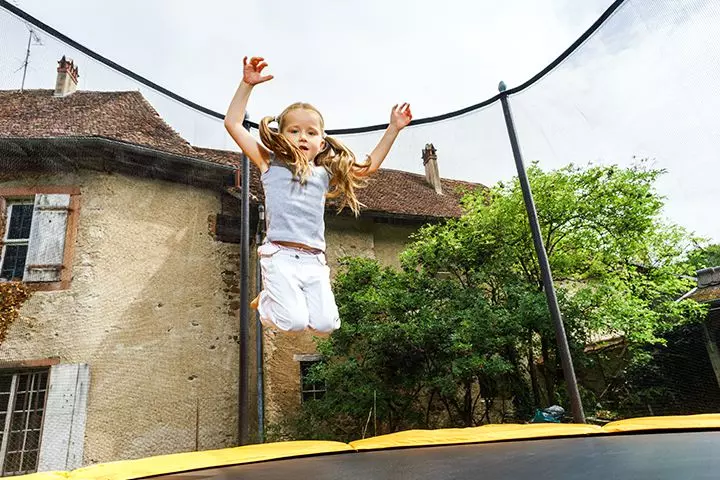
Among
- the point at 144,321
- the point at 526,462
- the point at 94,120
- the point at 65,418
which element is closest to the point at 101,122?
the point at 94,120

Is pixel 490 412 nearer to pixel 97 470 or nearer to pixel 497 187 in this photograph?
pixel 497 187

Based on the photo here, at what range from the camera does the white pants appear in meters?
1.20

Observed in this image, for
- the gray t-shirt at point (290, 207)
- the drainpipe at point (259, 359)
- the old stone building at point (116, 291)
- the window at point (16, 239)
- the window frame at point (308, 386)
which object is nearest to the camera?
the gray t-shirt at point (290, 207)

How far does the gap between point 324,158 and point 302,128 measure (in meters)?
0.13

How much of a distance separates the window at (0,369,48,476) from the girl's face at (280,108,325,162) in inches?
149

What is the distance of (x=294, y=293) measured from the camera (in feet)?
4.04

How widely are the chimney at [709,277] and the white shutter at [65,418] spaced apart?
757cm

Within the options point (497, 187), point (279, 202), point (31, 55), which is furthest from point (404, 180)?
point (279, 202)

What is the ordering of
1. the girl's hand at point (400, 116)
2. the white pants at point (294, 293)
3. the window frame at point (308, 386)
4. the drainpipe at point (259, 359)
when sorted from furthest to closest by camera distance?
1. the window frame at point (308, 386)
2. the drainpipe at point (259, 359)
3. the girl's hand at point (400, 116)
4. the white pants at point (294, 293)

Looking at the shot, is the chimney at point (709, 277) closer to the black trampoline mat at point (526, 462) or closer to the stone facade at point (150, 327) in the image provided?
the stone facade at point (150, 327)

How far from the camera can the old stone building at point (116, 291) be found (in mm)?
3832

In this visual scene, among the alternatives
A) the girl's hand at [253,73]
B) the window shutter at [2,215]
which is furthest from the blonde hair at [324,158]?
the window shutter at [2,215]

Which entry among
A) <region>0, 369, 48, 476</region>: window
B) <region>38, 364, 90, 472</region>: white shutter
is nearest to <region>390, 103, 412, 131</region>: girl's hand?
<region>38, 364, 90, 472</region>: white shutter

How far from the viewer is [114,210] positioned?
14.4ft
